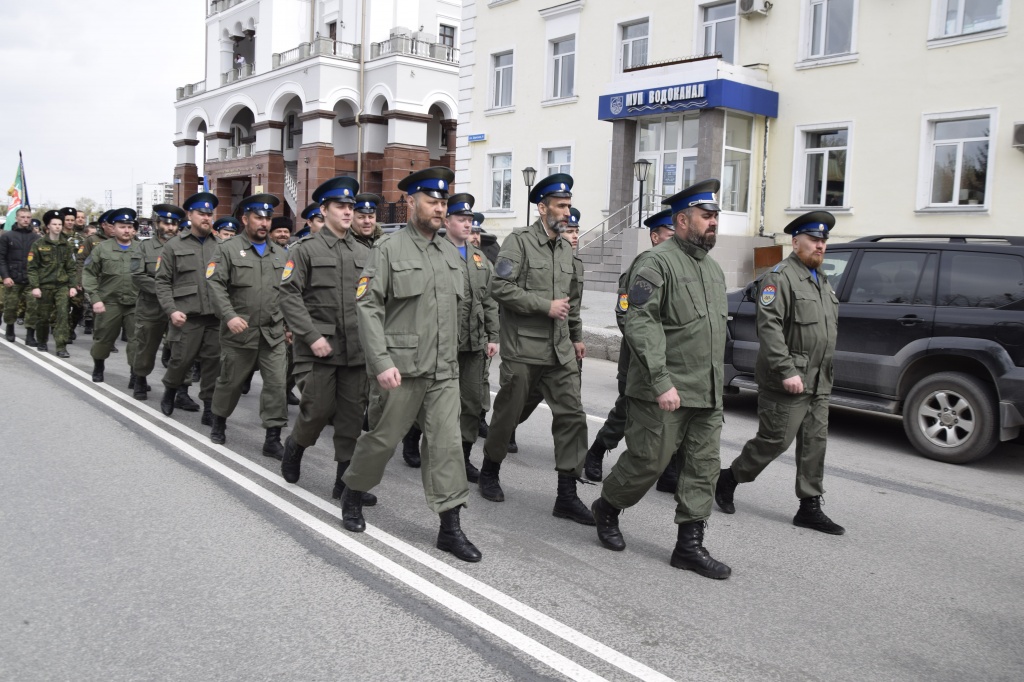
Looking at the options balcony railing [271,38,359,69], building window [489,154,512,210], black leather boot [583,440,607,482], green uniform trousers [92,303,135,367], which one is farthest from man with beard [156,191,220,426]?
balcony railing [271,38,359,69]

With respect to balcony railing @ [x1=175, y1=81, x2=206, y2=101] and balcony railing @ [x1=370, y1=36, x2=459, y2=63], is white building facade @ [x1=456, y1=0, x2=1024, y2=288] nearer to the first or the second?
balcony railing @ [x1=370, y1=36, x2=459, y2=63]

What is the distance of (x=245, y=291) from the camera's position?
7660 mm

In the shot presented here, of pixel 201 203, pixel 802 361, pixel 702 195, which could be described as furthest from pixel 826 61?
pixel 702 195

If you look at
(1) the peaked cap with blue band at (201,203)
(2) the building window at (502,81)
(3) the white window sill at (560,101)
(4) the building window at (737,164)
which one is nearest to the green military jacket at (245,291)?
(1) the peaked cap with blue band at (201,203)

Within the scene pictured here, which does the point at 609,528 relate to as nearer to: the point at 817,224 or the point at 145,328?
the point at 817,224

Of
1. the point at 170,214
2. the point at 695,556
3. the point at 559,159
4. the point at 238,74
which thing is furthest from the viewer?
the point at 238,74

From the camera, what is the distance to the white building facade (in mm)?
17359

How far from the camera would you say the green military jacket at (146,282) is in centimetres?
973

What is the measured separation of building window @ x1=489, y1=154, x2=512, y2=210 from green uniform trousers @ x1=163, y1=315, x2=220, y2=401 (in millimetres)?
19481

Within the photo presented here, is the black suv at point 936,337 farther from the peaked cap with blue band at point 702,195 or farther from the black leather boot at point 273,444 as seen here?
the black leather boot at point 273,444

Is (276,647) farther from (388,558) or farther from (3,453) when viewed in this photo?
(3,453)

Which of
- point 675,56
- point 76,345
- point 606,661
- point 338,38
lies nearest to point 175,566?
point 606,661

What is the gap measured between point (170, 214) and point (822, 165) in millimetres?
14540

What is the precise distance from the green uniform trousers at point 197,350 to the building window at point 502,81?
20.4m
